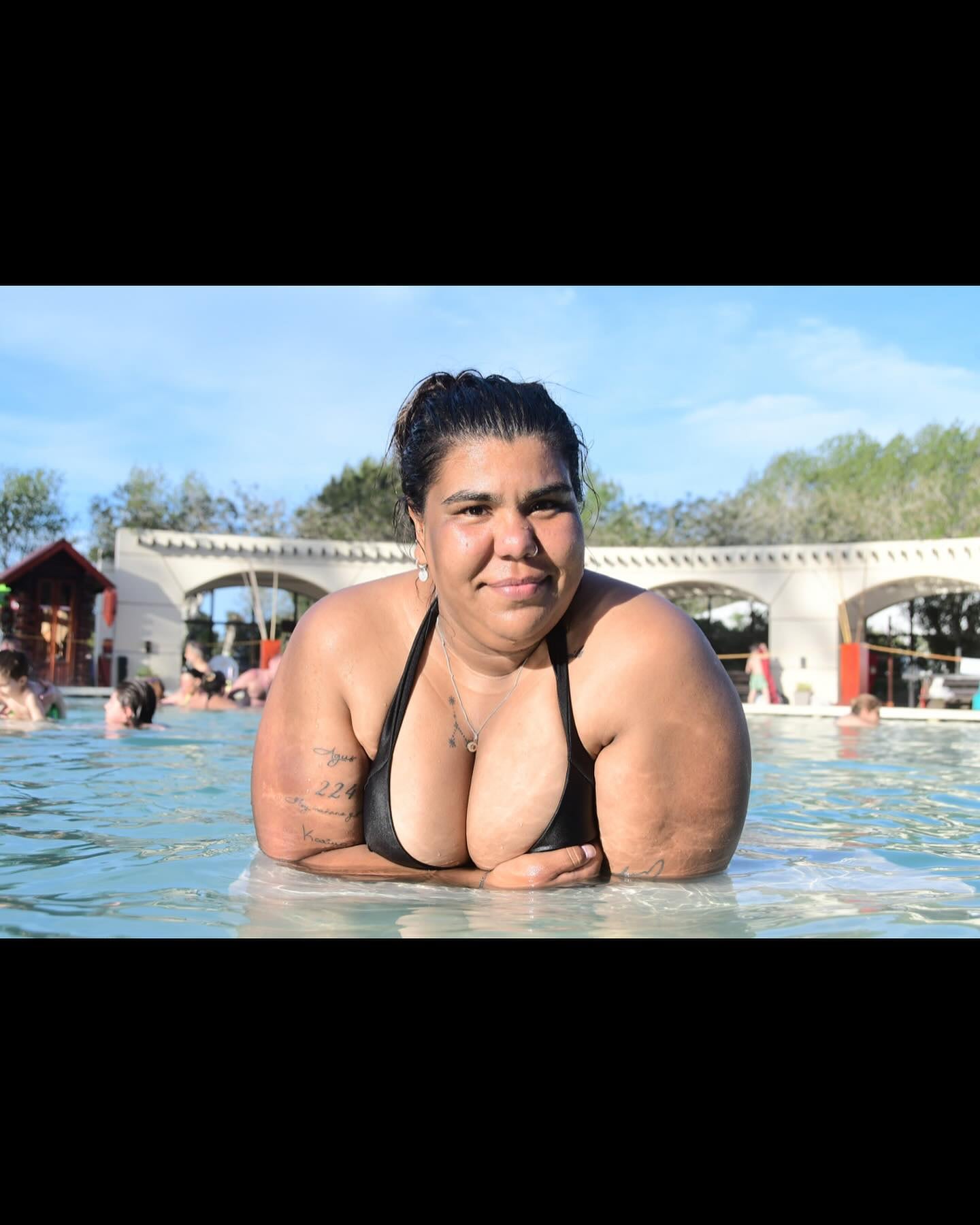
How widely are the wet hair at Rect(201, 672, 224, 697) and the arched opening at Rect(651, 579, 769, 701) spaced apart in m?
11.8

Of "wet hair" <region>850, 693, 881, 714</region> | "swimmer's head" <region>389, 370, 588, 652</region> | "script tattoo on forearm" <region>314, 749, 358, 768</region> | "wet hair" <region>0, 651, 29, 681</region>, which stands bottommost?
Result: "script tattoo on forearm" <region>314, 749, 358, 768</region>

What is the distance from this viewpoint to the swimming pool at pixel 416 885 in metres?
2.44

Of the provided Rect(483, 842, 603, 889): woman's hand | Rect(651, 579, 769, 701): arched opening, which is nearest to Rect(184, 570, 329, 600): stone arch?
Rect(651, 579, 769, 701): arched opening

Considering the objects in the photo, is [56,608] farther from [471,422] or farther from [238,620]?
[471,422]

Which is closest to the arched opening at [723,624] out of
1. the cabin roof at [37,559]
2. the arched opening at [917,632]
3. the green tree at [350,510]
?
the arched opening at [917,632]

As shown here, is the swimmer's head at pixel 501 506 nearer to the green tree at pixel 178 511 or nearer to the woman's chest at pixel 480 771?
the woman's chest at pixel 480 771

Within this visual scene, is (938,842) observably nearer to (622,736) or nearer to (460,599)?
(622,736)

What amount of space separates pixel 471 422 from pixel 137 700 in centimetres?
805

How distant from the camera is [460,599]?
264 centimetres

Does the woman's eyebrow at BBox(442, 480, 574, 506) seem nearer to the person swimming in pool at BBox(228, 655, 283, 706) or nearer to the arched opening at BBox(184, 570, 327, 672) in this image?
the person swimming in pool at BBox(228, 655, 283, 706)

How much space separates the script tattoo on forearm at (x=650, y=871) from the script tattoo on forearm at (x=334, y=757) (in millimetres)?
790

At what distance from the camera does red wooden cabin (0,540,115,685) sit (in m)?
21.8
